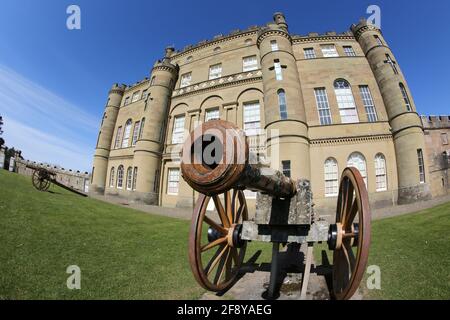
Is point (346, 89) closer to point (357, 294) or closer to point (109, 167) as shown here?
point (357, 294)

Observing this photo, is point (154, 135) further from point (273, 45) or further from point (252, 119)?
point (273, 45)

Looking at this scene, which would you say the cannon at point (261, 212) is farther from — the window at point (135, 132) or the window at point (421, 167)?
the window at point (135, 132)

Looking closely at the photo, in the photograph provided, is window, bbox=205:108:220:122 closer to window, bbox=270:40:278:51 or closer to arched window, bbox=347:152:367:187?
window, bbox=270:40:278:51

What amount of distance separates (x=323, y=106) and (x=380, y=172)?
20.0 ft

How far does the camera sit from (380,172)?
15.5 m

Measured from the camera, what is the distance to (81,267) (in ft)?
14.7

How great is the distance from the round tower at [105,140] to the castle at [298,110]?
261cm

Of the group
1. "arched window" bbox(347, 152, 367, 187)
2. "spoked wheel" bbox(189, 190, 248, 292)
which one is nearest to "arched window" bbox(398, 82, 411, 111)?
"arched window" bbox(347, 152, 367, 187)

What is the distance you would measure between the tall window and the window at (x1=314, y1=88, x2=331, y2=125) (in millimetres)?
890

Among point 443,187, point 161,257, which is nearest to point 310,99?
point 443,187

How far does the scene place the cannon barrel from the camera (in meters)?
1.79

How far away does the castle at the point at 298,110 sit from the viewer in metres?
15.2

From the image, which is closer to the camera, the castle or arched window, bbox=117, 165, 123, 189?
the castle

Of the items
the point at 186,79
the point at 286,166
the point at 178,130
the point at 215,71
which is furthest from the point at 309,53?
the point at 178,130
